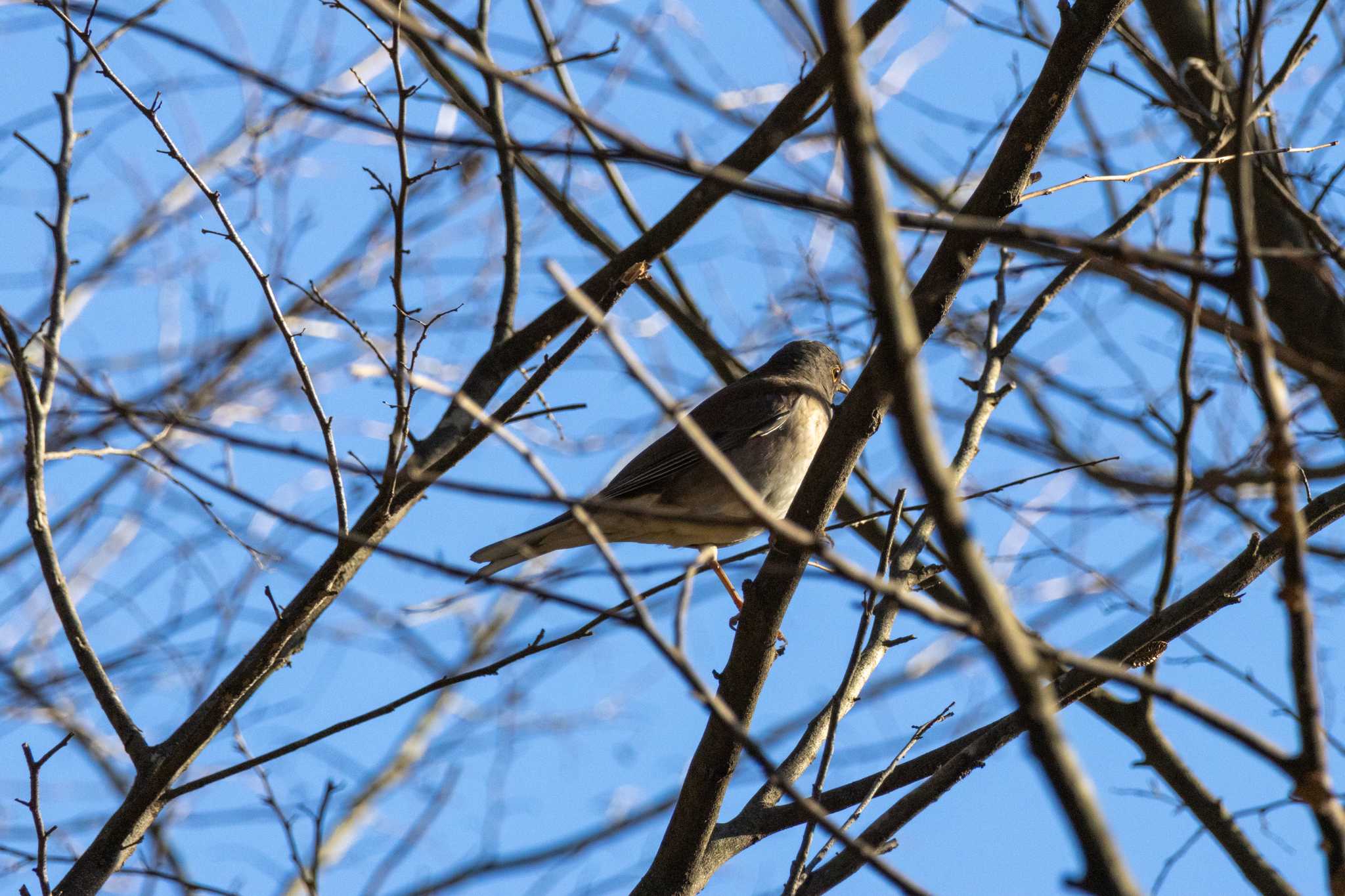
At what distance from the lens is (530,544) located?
186 inches

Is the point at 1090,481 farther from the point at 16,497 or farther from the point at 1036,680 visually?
the point at 16,497

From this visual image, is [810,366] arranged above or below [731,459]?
above

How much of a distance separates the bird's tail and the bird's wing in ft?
1.22

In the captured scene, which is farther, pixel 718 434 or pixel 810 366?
pixel 810 366

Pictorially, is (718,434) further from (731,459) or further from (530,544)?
(530,544)

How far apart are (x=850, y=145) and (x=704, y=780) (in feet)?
7.14

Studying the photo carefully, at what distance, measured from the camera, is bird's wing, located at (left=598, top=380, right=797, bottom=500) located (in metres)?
5.12

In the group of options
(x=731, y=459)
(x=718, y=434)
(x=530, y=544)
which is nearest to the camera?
(x=530, y=544)

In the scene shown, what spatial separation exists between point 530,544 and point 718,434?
3.52ft

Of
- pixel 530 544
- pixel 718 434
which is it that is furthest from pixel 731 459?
pixel 530 544

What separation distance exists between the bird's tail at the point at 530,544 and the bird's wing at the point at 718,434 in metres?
0.37

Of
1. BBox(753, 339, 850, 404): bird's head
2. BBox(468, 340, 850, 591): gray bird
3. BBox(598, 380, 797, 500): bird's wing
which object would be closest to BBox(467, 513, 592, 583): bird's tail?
BBox(468, 340, 850, 591): gray bird

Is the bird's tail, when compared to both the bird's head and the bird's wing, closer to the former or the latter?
the bird's wing

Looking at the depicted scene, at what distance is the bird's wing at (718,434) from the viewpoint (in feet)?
16.8
